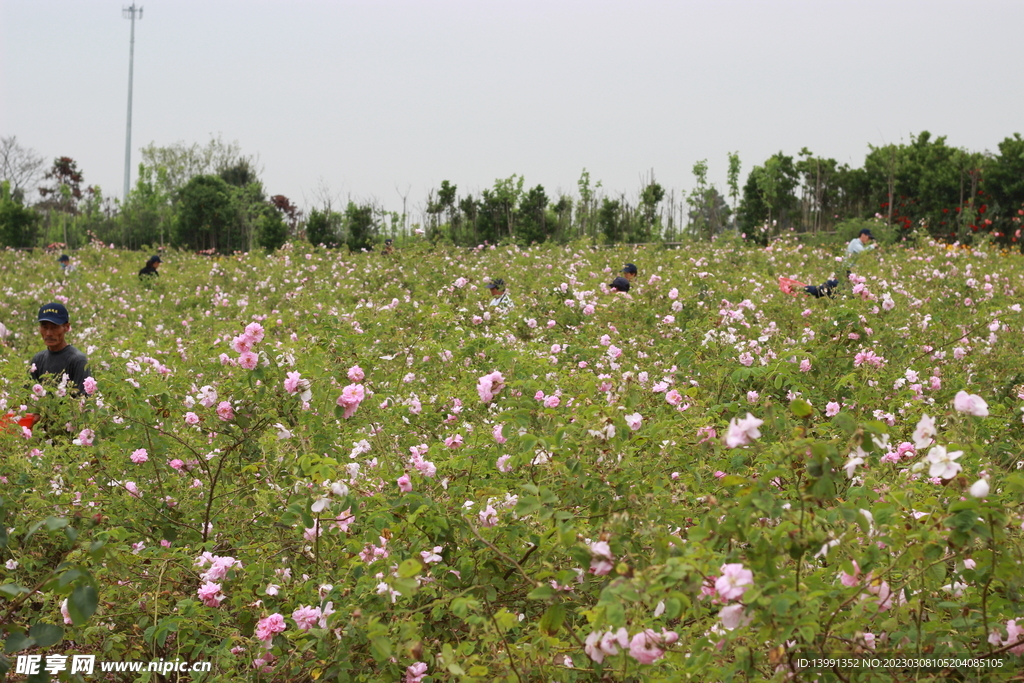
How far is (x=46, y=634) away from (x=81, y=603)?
0.53 feet

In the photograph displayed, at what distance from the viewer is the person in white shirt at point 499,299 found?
8983 millimetres

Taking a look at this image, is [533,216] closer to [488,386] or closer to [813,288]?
[813,288]

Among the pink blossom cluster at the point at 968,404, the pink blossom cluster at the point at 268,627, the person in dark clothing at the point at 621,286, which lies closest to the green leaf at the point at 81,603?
the pink blossom cluster at the point at 268,627

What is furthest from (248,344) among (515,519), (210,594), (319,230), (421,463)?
(319,230)

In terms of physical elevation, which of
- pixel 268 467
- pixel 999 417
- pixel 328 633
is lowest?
pixel 328 633

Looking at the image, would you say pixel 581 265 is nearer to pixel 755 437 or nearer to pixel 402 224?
pixel 755 437

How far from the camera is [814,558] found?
196 centimetres

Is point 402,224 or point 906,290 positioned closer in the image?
point 906,290

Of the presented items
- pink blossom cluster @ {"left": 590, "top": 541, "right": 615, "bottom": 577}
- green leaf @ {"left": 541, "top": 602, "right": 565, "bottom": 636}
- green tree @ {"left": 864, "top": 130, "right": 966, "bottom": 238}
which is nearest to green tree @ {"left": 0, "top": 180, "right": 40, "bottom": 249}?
green tree @ {"left": 864, "top": 130, "right": 966, "bottom": 238}

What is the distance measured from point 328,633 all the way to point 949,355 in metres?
5.92

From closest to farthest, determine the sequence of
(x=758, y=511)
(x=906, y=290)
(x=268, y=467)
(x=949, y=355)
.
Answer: (x=758, y=511), (x=268, y=467), (x=949, y=355), (x=906, y=290)

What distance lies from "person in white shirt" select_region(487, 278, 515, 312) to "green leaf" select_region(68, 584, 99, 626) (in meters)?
7.17

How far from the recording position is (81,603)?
1710mm

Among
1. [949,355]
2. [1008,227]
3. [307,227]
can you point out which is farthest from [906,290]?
[307,227]
